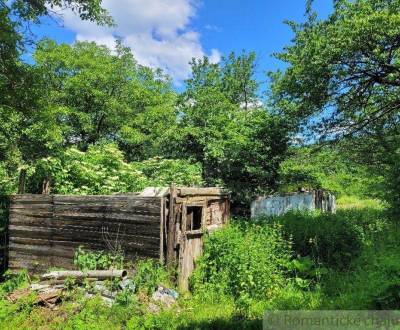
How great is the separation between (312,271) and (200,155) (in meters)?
9.98

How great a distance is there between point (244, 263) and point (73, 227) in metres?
4.52

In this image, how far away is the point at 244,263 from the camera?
8.64 meters

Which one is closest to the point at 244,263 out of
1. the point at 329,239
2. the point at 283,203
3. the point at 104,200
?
the point at 329,239

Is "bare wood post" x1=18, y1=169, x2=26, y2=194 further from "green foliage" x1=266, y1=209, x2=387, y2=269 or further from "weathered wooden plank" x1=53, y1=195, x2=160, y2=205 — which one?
"green foliage" x1=266, y1=209, x2=387, y2=269

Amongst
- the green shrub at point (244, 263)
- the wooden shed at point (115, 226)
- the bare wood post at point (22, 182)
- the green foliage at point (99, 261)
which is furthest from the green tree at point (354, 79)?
the bare wood post at point (22, 182)

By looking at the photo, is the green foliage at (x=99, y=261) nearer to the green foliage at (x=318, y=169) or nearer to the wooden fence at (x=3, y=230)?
the wooden fence at (x=3, y=230)

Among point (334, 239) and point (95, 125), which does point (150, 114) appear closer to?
point (95, 125)

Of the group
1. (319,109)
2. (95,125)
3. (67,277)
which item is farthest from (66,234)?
(95,125)

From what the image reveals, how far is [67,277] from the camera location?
26.8ft

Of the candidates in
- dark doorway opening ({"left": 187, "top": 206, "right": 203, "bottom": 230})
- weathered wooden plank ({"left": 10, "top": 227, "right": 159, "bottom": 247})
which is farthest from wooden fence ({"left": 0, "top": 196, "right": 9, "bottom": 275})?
dark doorway opening ({"left": 187, "top": 206, "right": 203, "bottom": 230})

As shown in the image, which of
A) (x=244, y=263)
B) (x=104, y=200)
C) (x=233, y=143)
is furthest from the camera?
(x=233, y=143)

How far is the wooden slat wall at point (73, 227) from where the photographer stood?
28.9ft

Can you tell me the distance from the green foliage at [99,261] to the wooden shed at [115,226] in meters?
0.18

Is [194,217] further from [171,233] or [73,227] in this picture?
[73,227]
